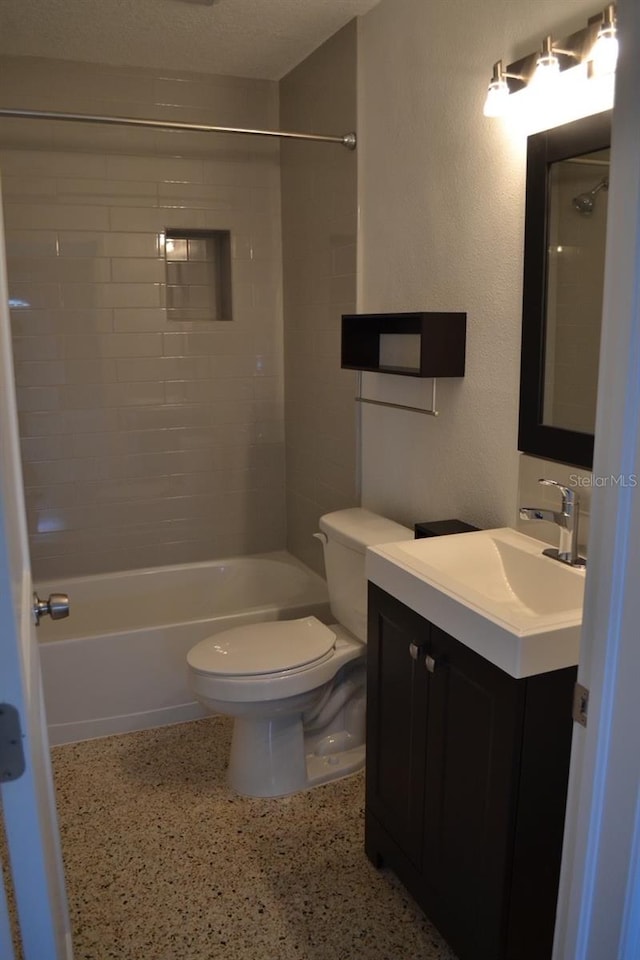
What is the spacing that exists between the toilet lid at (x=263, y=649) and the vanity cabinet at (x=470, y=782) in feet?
1.38

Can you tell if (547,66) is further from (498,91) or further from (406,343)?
(406,343)

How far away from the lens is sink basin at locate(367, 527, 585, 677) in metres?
1.48

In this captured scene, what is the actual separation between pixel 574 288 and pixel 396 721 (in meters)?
1.14

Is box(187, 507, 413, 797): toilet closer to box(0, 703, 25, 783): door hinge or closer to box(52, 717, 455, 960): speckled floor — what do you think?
box(52, 717, 455, 960): speckled floor

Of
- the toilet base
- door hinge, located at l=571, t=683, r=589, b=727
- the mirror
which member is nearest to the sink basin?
the mirror

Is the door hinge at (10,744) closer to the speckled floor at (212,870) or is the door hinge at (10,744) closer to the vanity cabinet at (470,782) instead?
the vanity cabinet at (470,782)

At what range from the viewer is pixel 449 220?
90.8 inches

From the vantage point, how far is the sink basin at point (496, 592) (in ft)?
4.87

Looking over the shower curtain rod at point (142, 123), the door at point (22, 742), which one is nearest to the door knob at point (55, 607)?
the door at point (22, 742)

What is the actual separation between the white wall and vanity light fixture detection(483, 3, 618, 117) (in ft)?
0.21

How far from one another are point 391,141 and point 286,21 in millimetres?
619

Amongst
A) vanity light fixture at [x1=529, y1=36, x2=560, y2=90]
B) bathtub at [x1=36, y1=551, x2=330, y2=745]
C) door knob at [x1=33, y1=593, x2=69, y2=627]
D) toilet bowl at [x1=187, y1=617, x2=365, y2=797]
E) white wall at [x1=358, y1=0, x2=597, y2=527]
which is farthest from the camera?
bathtub at [x1=36, y1=551, x2=330, y2=745]

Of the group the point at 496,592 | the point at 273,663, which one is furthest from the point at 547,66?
the point at 273,663

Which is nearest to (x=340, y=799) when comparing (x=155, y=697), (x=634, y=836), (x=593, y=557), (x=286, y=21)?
(x=155, y=697)
